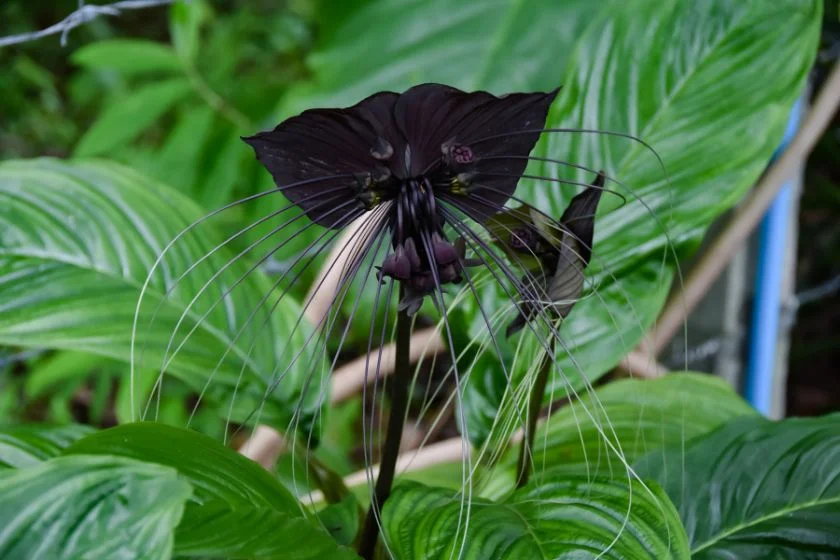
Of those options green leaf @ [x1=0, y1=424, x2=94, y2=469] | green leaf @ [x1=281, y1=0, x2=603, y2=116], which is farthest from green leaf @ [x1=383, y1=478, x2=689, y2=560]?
green leaf @ [x1=281, y1=0, x2=603, y2=116]

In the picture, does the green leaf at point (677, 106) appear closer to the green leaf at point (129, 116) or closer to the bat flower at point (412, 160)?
the bat flower at point (412, 160)

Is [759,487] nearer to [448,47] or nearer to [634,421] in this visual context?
[634,421]

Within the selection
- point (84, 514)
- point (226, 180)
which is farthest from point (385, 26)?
point (84, 514)

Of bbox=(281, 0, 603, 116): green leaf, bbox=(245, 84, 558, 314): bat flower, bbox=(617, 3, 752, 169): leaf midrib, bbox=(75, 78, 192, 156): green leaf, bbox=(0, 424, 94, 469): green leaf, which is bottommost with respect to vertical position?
bbox=(0, 424, 94, 469): green leaf

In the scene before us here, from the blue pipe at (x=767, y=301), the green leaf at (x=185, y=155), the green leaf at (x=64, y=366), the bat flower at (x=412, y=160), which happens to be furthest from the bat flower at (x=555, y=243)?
the green leaf at (x=64, y=366)

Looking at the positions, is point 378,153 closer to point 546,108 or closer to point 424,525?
point 546,108

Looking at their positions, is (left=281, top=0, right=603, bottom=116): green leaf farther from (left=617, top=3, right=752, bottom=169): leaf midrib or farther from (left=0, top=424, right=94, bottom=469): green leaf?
(left=0, top=424, right=94, bottom=469): green leaf
